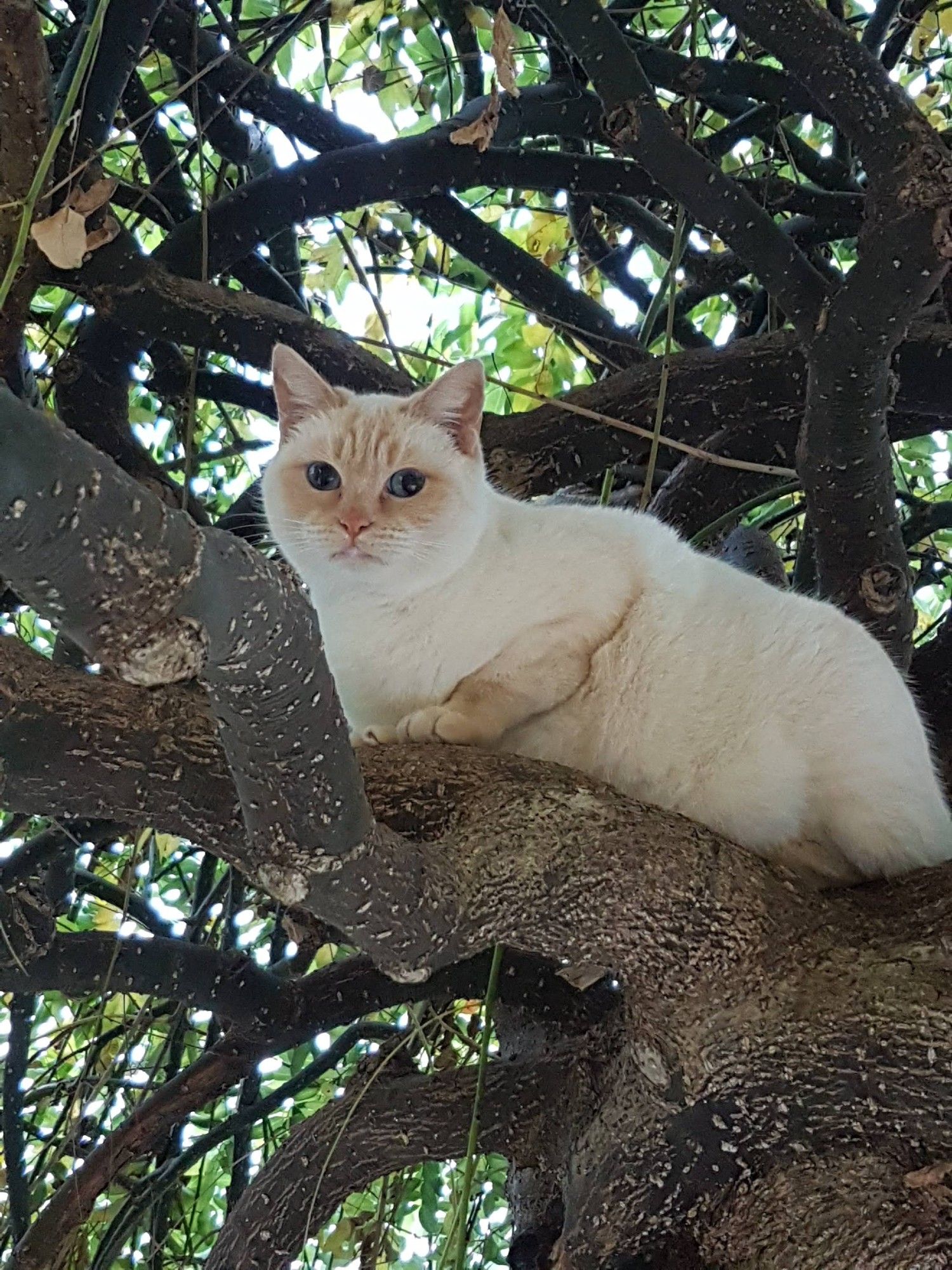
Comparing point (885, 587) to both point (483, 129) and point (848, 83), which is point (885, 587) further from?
point (483, 129)

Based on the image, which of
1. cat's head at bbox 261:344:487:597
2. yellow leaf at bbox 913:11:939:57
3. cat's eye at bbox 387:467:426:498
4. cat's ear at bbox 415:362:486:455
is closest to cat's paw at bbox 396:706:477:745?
cat's head at bbox 261:344:487:597

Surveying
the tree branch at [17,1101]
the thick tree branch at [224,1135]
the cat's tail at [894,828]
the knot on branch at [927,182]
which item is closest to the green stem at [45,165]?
the knot on branch at [927,182]

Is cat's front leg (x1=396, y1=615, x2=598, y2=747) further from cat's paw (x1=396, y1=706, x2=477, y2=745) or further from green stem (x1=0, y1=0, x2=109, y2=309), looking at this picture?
green stem (x1=0, y1=0, x2=109, y2=309)

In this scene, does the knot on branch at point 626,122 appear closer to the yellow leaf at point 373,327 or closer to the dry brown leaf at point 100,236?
the dry brown leaf at point 100,236

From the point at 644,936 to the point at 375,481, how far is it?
819 millimetres

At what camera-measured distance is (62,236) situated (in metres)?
1.43

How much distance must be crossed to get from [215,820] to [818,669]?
0.87 m

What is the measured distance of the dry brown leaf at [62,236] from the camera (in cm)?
143

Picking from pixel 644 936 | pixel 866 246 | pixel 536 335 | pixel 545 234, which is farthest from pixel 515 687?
pixel 545 234

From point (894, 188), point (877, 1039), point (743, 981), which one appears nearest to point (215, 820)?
point (743, 981)

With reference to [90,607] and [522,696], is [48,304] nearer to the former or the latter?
[522,696]

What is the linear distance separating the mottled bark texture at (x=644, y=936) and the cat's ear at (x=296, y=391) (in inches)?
28.0

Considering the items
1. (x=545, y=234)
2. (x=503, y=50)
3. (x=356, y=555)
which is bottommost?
(x=356, y=555)

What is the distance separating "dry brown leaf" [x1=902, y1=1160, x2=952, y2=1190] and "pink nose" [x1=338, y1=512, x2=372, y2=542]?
1081mm
